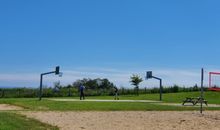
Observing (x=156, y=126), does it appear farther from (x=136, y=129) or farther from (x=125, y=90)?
(x=125, y=90)

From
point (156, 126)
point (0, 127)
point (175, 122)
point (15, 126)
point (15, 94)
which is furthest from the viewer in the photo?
point (15, 94)

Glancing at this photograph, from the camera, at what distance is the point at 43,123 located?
22844 mm

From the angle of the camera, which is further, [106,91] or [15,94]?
[106,91]

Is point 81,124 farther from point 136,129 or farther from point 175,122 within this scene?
point 175,122

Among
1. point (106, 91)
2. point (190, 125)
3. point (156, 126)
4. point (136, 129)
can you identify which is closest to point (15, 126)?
point (136, 129)

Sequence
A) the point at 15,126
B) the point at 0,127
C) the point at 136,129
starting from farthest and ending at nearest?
the point at 136,129
the point at 15,126
the point at 0,127

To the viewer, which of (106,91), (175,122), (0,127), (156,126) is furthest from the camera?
(106,91)

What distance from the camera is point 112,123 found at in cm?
2377

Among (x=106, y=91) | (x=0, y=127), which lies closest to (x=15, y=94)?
(x=106, y=91)

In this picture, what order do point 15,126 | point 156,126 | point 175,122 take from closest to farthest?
1. point 15,126
2. point 156,126
3. point 175,122

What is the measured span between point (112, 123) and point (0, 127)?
644 cm

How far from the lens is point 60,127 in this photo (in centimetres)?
2148

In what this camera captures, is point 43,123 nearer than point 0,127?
No

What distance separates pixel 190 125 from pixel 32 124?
681 centimetres
